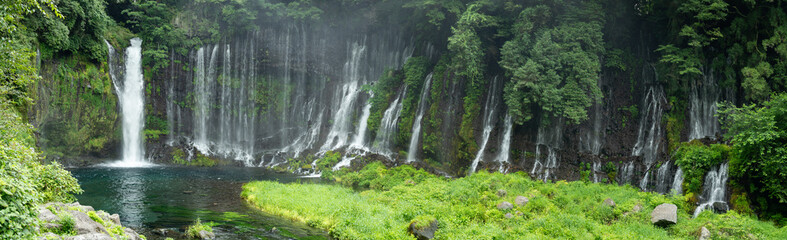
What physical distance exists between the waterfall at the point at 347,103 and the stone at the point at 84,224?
2648 cm

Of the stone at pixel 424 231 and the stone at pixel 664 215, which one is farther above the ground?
the stone at pixel 664 215

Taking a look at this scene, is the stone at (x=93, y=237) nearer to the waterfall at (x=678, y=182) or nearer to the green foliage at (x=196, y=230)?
the green foliage at (x=196, y=230)

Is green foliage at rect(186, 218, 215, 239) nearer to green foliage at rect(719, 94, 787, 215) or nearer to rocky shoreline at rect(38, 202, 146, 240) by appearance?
rocky shoreline at rect(38, 202, 146, 240)

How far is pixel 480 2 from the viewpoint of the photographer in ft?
91.2

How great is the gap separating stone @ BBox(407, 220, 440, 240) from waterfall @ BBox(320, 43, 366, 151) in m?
23.1

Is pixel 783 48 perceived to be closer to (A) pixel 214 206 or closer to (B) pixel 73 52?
(A) pixel 214 206

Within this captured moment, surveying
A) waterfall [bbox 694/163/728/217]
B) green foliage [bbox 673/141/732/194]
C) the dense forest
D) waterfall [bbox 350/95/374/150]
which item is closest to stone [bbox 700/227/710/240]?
the dense forest

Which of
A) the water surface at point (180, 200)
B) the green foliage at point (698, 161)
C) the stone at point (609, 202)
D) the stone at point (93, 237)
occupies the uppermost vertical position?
the green foliage at point (698, 161)

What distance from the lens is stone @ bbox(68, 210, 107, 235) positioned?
876 cm

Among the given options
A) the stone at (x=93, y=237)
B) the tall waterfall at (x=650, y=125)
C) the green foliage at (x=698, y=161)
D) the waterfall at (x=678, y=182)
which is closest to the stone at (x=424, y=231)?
the stone at (x=93, y=237)

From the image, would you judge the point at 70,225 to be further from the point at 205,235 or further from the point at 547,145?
the point at 547,145

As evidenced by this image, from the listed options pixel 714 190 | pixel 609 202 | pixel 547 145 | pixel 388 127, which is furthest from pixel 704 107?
pixel 388 127

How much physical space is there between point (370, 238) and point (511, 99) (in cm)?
1421

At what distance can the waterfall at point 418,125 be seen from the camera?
101 feet
